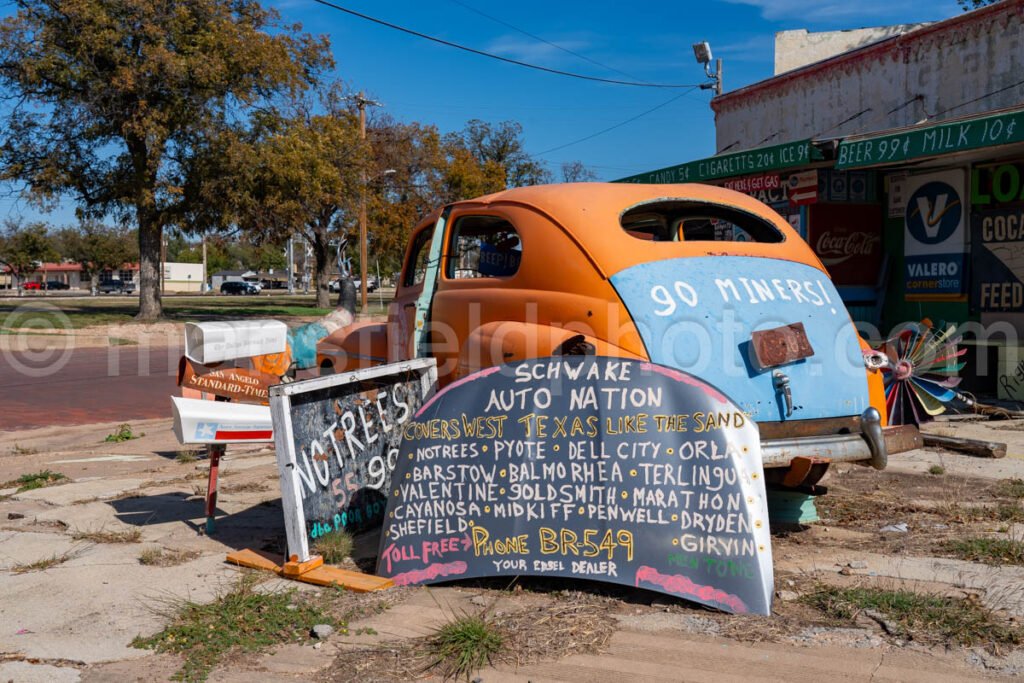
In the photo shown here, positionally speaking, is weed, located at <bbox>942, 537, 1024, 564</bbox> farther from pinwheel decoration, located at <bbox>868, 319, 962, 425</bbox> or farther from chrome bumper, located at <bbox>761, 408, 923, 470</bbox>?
pinwheel decoration, located at <bbox>868, 319, 962, 425</bbox>

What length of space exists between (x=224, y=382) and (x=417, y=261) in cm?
179

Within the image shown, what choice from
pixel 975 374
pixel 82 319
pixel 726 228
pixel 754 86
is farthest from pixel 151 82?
pixel 975 374

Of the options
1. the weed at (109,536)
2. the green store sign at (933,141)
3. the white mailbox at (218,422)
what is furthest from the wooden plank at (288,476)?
the green store sign at (933,141)

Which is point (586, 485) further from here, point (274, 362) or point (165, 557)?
point (274, 362)

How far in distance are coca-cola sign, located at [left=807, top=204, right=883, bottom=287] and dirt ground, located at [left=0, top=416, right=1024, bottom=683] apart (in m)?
7.16

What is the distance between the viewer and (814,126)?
1705cm

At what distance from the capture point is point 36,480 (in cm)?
748

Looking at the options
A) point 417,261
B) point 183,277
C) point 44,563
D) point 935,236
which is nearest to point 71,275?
point 183,277

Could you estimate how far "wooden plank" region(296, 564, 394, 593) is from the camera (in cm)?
462

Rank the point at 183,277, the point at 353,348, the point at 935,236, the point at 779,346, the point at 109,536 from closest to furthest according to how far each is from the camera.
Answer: the point at 779,346
the point at 109,536
the point at 353,348
the point at 935,236
the point at 183,277

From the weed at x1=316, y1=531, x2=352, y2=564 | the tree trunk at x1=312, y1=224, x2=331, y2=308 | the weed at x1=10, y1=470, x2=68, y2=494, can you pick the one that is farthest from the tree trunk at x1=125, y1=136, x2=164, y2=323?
the weed at x1=316, y1=531, x2=352, y2=564

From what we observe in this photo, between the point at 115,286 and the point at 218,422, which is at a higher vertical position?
the point at 115,286

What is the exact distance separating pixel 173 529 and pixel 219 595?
1555mm

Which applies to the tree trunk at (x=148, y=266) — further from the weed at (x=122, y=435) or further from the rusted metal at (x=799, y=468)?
the rusted metal at (x=799, y=468)
